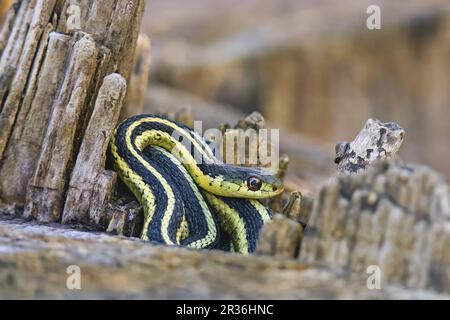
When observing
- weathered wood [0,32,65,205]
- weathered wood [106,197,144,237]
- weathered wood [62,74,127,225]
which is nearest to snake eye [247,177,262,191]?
weathered wood [106,197,144,237]

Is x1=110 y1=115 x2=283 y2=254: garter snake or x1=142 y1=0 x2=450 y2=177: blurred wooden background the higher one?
x1=142 y1=0 x2=450 y2=177: blurred wooden background

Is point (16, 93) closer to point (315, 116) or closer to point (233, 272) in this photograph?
point (233, 272)

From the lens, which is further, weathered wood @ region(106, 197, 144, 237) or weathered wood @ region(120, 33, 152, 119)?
weathered wood @ region(120, 33, 152, 119)

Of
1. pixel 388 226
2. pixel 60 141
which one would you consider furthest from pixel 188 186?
pixel 388 226

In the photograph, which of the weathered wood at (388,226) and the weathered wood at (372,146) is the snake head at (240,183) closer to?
the weathered wood at (372,146)

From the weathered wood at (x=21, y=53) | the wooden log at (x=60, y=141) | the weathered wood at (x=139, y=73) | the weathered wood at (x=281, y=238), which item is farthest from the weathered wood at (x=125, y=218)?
the weathered wood at (x=139, y=73)

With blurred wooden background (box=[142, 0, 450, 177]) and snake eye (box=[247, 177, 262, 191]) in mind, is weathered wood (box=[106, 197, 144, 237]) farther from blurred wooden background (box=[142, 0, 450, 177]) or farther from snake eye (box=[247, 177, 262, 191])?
blurred wooden background (box=[142, 0, 450, 177])
